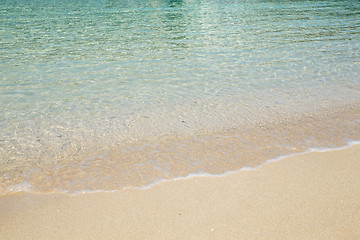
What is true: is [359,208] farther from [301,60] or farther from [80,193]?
[301,60]

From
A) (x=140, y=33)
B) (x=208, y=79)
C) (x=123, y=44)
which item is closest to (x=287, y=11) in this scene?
(x=140, y=33)

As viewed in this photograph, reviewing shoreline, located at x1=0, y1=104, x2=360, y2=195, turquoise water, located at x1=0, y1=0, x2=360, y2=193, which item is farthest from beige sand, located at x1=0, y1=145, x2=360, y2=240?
turquoise water, located at x1=0, y1=0, x2=360, y2=193

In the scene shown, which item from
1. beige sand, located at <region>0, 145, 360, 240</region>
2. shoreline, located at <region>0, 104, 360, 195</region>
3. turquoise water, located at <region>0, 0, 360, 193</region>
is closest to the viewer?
beige sand, located at <region>0, 145, 360, 240</region>

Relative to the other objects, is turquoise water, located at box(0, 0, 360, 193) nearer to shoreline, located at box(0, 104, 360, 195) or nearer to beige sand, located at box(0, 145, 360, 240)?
shoreline, located at box(0, 104, 360, 195)

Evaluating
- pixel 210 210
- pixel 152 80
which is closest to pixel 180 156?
pixel 210 210

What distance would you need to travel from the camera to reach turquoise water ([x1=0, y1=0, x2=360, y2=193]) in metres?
5.45

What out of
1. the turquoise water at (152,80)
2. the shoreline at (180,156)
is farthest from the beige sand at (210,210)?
the turquoise water at (152,80)

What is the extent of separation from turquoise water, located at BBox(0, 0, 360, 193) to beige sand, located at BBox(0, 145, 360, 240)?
1.13 metres

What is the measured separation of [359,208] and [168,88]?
190 inches

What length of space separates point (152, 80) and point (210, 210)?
4.99 m

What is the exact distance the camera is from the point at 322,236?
10.0 feet

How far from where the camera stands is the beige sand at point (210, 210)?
3.15m

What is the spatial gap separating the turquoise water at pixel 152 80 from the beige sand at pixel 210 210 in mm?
1132

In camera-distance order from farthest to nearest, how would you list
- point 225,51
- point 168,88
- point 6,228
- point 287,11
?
point 287,11
point 225,51
point 168,88
point 6,228
